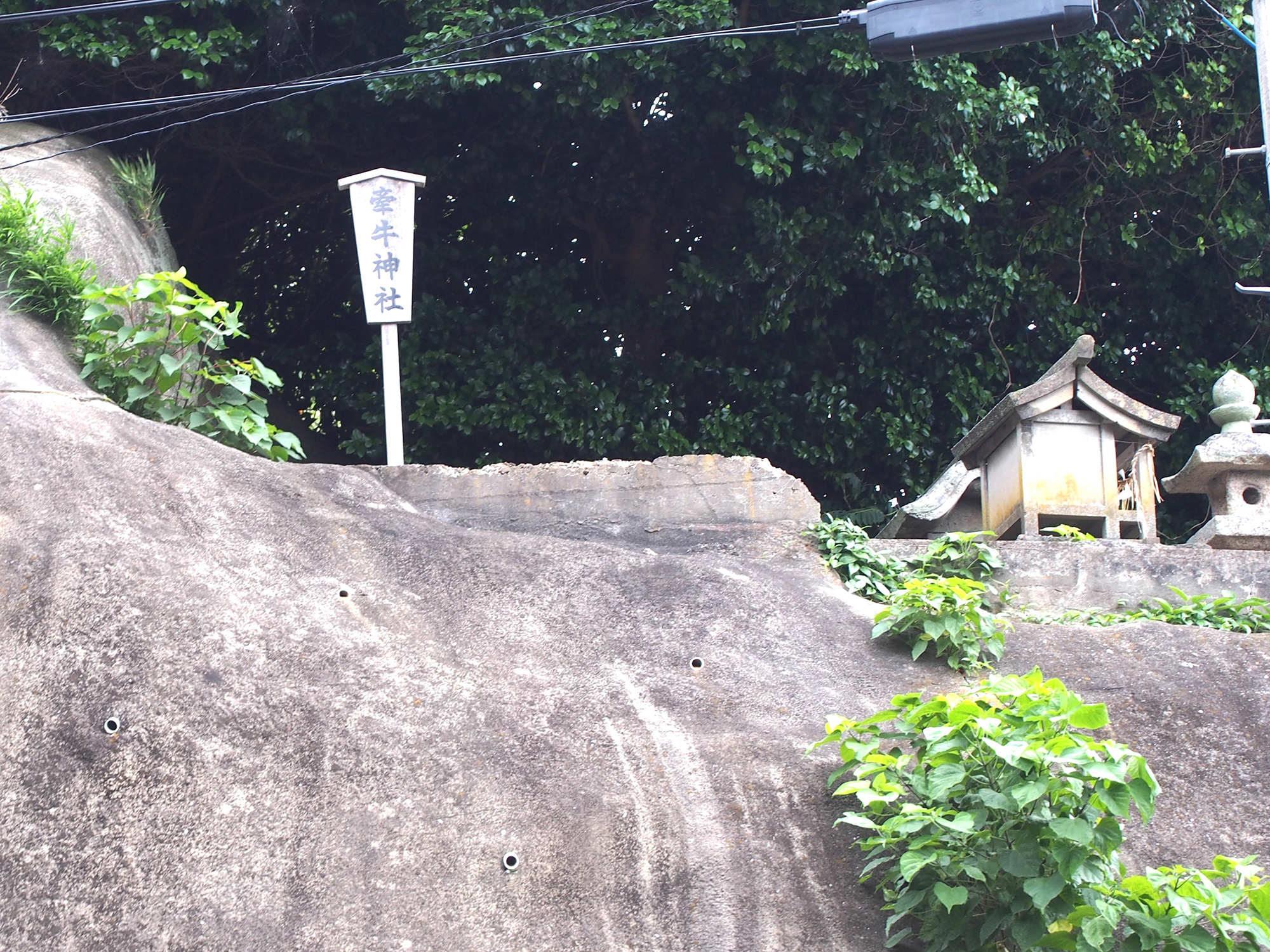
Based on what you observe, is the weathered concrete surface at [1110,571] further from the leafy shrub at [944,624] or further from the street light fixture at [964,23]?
the street light fixture at [964,23]

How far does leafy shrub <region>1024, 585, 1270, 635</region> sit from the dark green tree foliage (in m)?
4.57

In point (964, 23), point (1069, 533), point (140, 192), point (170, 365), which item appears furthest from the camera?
point (140, 192)

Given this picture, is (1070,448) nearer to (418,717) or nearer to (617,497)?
(617,497)

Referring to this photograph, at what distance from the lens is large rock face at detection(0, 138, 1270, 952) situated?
14.9ft

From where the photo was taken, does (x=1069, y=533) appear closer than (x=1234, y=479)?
Yes

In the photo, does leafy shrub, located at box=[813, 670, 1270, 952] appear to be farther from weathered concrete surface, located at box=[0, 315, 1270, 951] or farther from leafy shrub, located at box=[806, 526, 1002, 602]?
leafy shrub, located at box=[806, 526, 1002, 602]

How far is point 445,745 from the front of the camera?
515 cm

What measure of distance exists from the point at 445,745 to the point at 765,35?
7071 mm

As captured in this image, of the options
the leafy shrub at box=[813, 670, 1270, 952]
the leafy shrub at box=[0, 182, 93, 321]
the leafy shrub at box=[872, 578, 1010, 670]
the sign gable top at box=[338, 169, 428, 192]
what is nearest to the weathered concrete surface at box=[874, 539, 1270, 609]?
the leafy shrub at box=[872, 578, 1010, 670]

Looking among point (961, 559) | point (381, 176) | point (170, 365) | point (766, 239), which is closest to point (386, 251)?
point (381, 176)

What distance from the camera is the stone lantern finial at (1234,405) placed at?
862 centimetres

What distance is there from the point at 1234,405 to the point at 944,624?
385cm

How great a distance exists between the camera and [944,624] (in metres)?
5.89

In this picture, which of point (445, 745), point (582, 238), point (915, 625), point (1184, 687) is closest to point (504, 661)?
point (445, 745)
